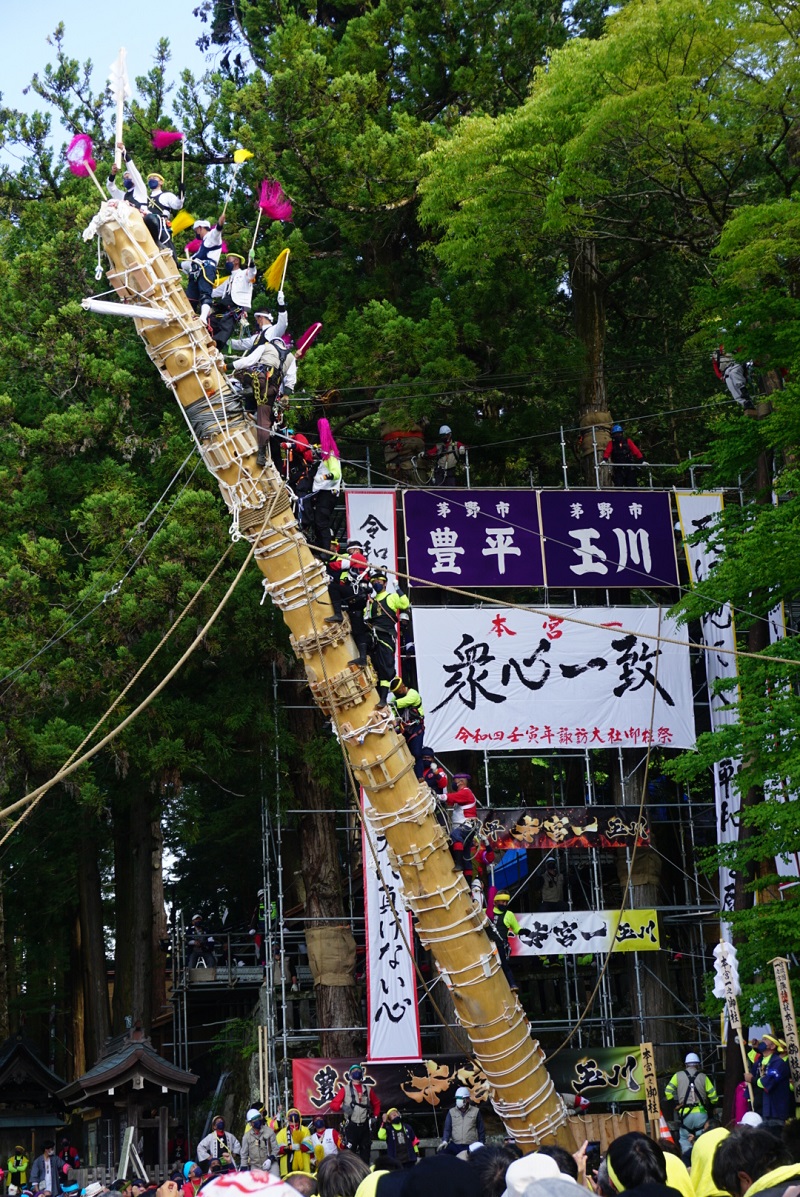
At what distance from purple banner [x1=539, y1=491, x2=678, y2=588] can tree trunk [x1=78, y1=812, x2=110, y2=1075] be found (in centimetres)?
797

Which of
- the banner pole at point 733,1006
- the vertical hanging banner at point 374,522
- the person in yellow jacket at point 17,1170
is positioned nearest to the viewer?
the banner pole at point 733,1006

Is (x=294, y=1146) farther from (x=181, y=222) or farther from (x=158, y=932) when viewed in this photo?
(x=158, y=932)

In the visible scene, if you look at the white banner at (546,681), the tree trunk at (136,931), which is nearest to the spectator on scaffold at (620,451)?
the white banner at (546,681)

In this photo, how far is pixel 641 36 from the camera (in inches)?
528

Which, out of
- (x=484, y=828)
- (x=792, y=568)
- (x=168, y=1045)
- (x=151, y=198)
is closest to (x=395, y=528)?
(x=484, y=828)

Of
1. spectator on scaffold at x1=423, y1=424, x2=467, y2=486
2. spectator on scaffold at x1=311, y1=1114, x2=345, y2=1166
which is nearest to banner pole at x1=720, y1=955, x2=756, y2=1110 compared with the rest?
spectator on scaffold at x1=311, y1=1114, x2=345, y2=1166

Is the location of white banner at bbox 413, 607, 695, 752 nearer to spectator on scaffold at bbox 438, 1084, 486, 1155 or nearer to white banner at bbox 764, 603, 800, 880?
white banner at bbox 764, 603, 800, 880

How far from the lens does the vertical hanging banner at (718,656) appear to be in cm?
1427

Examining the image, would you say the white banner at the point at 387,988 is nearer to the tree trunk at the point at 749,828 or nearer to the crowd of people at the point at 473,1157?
the crowd of people at the point at 473,1157

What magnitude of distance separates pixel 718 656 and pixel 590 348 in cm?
464

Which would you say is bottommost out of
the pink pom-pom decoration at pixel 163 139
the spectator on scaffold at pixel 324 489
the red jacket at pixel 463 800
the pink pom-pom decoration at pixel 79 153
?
the red jacket at pixel 463 800

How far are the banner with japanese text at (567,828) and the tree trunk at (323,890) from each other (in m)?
2.42

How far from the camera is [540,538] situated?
15531 millimetres

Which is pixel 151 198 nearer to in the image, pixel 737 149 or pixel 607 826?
pixel 737 149
